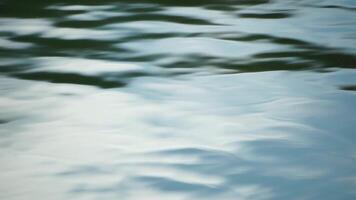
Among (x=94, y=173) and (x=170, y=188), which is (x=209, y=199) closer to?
(x=170, y=188)

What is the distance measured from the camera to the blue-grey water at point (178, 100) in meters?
1.10

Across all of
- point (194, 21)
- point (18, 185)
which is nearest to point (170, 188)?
point (18, 185)

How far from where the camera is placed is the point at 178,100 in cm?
141

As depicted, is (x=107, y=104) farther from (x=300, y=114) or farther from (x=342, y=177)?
(x=342, y=177)

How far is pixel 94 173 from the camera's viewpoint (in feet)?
3.66

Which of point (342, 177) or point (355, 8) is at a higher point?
point (355, 8)

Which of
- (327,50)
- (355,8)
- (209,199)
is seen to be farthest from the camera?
(355,8)

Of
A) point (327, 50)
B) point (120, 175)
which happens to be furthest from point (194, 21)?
point (120, 175)

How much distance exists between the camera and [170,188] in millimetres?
1070

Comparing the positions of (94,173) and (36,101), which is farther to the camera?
(36,101)

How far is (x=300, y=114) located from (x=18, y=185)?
614 mm

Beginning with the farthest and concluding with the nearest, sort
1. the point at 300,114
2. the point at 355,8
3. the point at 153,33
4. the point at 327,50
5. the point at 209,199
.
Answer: the point at 355,8
the point at 153,33
the point at 327,50
the point at 300,114
the point at 209,199

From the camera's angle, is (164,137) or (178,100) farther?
(178,100)

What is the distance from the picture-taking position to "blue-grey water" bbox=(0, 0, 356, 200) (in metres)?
1.10
